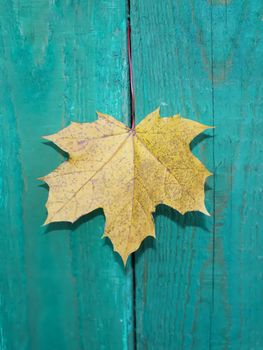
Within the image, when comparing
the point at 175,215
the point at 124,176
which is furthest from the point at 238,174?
the point at 124,176

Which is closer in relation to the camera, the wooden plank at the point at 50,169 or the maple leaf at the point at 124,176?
the maple leaf at the point at 124,176

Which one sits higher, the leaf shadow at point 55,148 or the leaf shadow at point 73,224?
the leaf shadow at point 55,148

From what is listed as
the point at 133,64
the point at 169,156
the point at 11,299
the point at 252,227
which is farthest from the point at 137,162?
the point at 11,299

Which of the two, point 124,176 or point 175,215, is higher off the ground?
point 124,176

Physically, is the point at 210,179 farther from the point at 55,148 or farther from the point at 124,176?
the point at 55,148

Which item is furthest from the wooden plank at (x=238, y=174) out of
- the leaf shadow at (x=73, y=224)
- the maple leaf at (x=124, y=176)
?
the leaf shadow at (x=73, y=224)

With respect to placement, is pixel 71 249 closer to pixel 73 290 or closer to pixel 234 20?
pixel 73 290

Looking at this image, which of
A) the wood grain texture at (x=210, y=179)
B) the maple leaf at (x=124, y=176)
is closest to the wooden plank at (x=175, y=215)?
the wood grain texture at (x=210, y=179)

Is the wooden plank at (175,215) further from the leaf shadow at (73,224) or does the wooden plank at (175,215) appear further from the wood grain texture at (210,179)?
the leaf shadow at (73,224)
